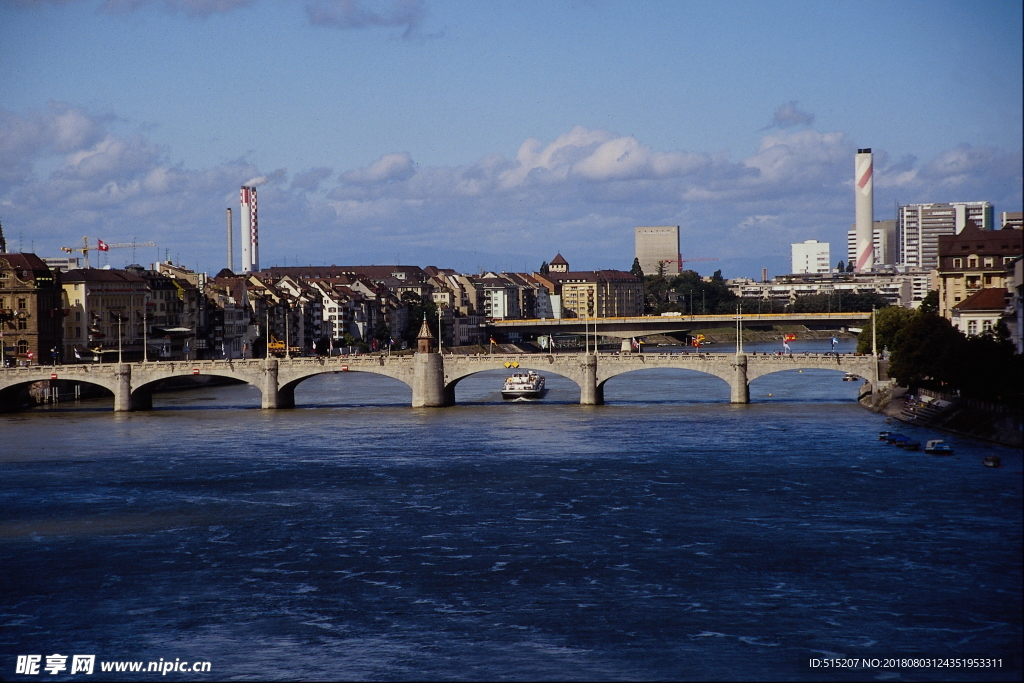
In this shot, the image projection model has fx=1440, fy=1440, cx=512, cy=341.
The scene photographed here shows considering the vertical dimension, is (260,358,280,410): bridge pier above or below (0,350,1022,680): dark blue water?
above

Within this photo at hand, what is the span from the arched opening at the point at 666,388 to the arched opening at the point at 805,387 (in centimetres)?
284

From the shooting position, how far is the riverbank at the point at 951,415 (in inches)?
2418

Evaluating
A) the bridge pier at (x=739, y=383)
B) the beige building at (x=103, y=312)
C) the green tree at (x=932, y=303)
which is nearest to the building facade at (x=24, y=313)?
the beige building at (x=103, y=312)

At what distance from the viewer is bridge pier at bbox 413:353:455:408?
3620 inches

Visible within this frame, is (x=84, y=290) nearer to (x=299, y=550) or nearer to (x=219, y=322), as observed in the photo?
(x=219, y=322)

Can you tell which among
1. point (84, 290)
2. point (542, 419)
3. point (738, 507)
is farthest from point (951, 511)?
point (84, 290)

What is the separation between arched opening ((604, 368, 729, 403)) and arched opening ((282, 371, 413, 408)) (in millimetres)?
15636

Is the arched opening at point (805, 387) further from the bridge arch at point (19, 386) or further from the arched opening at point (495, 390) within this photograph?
the bridge arch at point (19, 386)

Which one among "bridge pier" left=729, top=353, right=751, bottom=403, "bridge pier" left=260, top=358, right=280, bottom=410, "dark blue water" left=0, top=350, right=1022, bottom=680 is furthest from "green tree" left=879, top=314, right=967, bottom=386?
"bridge pier" left=260, top=358, right=280, bottom=410

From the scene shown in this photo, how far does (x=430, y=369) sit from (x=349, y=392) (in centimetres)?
2187

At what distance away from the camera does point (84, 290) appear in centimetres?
12269

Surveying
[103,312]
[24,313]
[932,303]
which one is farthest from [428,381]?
[932,303]

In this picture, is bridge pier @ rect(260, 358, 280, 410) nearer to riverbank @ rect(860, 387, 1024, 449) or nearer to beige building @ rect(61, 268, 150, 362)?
beige building @ rect(61, 268, 150, 362)

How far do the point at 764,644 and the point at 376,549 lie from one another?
15558 millimetres
